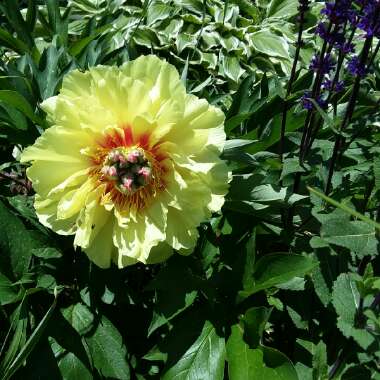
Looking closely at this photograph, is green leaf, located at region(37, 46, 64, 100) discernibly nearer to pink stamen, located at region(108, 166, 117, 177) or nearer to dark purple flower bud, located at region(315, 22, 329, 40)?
pink stamen, located at region(108, 166, 117, 177)

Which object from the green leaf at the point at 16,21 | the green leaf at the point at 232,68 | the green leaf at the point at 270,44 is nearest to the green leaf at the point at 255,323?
the green leaf at the point at 16,21

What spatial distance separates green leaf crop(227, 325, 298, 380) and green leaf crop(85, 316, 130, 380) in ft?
0.78

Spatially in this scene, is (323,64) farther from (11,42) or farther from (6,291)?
(11,42)

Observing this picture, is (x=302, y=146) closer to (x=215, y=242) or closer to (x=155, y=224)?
(x=215, y=242)

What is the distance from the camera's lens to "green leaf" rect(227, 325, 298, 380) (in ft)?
3.40

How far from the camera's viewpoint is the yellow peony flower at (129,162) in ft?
3.24


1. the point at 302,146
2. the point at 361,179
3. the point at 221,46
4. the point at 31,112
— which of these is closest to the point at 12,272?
the point at 31,112

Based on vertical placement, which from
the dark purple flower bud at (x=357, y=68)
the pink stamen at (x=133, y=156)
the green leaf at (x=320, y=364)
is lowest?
the green leaf at (x=320, y=364)

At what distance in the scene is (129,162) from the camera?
3.33 feet

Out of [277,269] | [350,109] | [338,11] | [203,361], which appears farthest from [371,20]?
[203,361]

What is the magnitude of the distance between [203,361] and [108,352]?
0.21 metres

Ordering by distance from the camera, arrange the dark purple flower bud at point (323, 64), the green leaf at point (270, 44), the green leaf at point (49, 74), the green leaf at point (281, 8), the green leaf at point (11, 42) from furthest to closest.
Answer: the green leaf at point (281, 8) < the green leaf at point (270, 44) < the green leaf at point (11, 42) < the green leaf at point (49, 74) < the dark purple flower bud at point (323, 64)

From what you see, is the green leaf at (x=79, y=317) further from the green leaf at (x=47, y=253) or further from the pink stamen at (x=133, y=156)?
the pink stamen at (x=133, y=156)

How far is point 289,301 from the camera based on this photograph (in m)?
1.28
